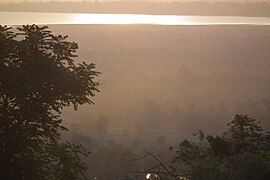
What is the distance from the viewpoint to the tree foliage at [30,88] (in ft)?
29.3

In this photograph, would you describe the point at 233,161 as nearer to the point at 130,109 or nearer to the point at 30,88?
the point at 30,88

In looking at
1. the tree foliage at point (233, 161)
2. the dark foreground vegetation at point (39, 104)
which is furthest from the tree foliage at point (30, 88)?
the tree foliage at point (233, 161)

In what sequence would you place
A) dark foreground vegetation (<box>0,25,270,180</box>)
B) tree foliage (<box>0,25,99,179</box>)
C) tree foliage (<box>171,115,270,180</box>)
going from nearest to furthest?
tree foliage (<box>171,115,270,180</box>) → dark foreground vegetation (<box>0,25,270,180</box>) → tree foliage (<box>0,25,99,179</box>)

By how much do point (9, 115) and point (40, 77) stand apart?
42.6 inches

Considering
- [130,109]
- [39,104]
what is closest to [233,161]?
[39,104]

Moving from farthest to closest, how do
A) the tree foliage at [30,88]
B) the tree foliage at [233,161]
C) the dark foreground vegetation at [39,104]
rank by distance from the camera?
the tree foliage at [30,88], the dark foreground vegetation at [39,104], the tree foliage at [233,161]

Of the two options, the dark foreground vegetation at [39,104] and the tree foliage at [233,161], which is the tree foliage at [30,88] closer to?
the dark foreground vegetation at [39,104]

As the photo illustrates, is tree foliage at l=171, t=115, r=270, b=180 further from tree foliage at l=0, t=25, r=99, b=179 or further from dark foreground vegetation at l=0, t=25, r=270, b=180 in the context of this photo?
tree foliage at l=0, t=25, r=99, b=179

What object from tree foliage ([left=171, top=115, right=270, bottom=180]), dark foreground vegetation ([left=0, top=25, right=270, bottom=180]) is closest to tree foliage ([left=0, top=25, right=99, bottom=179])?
dark foreground vegetation ([left=0, top=25, right=270, bottom=180])

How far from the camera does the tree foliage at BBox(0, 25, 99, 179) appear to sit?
893cm

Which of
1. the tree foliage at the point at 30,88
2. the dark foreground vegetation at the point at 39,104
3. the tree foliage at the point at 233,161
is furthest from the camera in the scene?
the tree foliage at the point at 30,88

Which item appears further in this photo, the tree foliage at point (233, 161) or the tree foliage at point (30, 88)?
the tree foliage at point (30, 88)

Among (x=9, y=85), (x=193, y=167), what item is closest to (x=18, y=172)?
(x=9, y=85)

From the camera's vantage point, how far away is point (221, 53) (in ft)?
314
